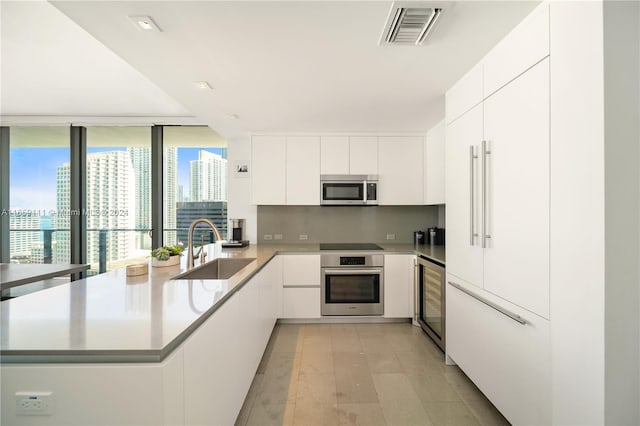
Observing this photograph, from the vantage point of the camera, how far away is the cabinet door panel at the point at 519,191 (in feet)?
4.55

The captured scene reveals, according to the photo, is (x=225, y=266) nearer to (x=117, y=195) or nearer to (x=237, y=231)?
(x=237, y=231)

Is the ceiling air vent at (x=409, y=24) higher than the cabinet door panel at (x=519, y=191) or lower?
higher

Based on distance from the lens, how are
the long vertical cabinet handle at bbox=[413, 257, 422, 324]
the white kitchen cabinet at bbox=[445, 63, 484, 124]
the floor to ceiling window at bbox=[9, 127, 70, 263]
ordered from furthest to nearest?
the floor to ceiling window at bbox=[9, 127, 70, 263] → the long vertical cabinet handle at bbox=[413, 257, 422, 324] → the white kitchen cabinet at bbox=[445, 63, 484, 124]

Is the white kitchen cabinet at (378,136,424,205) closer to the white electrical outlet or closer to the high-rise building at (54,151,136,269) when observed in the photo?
the white electrical outlet

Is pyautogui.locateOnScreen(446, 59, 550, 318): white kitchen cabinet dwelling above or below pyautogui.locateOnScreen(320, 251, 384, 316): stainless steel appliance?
above

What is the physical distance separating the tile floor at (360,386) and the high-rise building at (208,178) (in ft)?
7.27

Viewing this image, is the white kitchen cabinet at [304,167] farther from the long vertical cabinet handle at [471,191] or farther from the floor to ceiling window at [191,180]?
the long vertical cabinet handle at [471,191]

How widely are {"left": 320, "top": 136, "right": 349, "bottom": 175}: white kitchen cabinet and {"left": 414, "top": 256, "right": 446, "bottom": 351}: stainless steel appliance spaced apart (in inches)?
57.7

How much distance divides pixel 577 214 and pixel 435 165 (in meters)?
2.36

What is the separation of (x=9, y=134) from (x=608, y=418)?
674 cm

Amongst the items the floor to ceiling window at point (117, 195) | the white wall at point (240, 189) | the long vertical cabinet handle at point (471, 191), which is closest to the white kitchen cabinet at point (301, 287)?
the white wall at point (240, 189)

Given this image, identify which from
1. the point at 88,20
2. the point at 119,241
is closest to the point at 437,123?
the point at 88,20

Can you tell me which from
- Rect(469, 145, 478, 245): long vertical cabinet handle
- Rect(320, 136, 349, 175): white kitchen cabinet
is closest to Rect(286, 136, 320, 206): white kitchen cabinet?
Rect(320, 136, 349, 175): white kitchen cabinet

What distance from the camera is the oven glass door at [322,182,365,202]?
12.0ft
